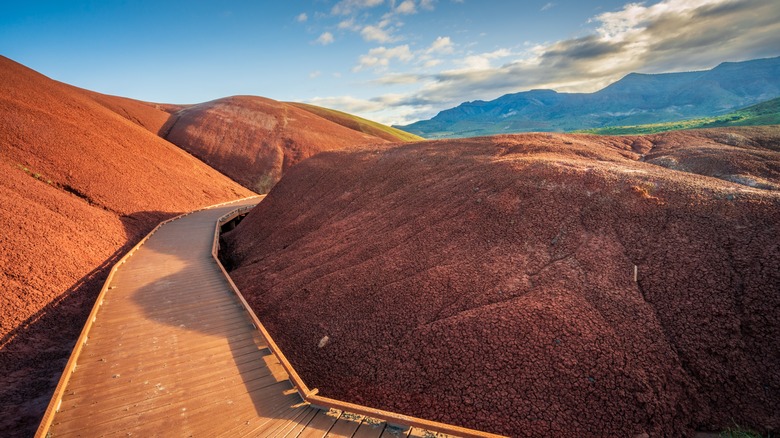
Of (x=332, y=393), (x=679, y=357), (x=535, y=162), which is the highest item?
(x=535, y=162)

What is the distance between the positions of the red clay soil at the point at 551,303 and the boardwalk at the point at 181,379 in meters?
1.61

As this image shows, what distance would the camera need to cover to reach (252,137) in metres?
52.0

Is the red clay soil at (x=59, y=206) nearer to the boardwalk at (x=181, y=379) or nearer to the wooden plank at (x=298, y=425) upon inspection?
the boardwalk at (x=181, y=379)

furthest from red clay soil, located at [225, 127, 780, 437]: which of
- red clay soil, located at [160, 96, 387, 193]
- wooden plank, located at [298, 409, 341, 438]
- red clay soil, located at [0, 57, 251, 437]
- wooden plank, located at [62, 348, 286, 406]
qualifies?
red clay soil, located at [160, 96, 387, 193]

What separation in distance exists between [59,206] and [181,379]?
16.3 meters

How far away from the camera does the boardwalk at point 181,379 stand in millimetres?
5410

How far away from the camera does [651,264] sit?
8.44m

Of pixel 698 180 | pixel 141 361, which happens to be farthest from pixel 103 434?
pixel 698 180

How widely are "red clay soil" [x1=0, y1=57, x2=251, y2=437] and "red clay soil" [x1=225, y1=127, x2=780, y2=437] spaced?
18.1 feet

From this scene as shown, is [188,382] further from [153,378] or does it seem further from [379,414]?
[379,414]

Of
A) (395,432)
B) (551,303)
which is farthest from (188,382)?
(551,303)

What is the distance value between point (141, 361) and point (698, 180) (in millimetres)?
17008

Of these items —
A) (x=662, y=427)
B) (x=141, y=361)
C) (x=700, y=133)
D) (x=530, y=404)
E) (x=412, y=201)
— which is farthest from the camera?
(x=700, y=133)

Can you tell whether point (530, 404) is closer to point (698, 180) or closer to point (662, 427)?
point (662, 427)
